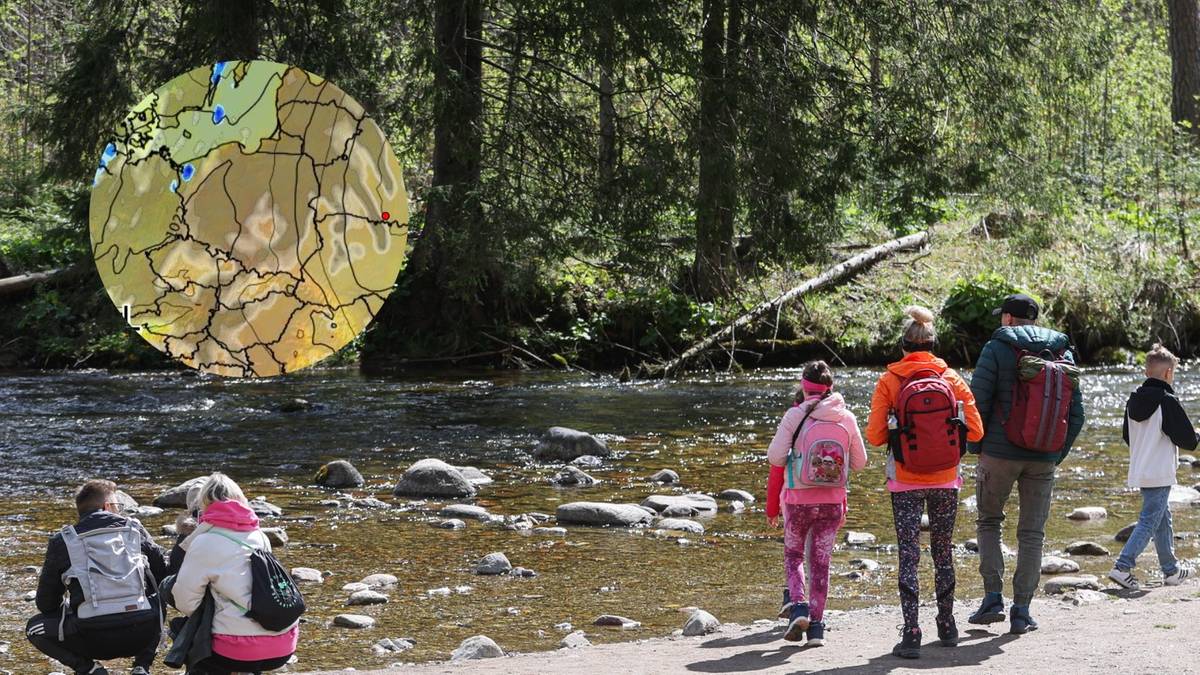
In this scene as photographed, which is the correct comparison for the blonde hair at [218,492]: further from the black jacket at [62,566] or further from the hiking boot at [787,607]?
the hiking boot at [787,607]

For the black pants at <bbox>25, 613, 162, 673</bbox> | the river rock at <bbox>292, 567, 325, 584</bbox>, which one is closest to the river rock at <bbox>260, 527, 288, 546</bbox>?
the river rock at <bbox>292, 567, 325, 584</bbox>

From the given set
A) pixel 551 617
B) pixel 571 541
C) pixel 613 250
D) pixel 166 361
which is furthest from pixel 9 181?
pixel 551 617

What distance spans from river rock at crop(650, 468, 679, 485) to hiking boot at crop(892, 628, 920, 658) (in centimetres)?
595

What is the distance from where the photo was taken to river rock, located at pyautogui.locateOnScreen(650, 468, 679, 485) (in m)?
12.5

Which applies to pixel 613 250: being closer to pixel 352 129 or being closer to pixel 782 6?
pixel 782 6

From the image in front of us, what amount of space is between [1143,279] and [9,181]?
71.0ft

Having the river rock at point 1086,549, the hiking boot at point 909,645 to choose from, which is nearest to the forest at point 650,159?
the river rock at point 1086,549

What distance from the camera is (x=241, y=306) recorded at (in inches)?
307

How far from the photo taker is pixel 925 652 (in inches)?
264

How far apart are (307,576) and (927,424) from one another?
13.5 ft

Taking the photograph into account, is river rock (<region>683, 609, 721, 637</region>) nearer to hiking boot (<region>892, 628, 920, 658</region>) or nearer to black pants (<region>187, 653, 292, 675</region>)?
hiking boot (<region>892, 628, 920, 658</region>)

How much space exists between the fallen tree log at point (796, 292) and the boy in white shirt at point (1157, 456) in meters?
12.2

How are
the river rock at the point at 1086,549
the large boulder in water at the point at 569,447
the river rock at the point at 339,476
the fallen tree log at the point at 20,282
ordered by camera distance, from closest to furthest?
the river rock at the point at 1086,549 → the river rock at the point at 339,476 → the large boulder in water at the point at 569,447 → the fallen tree log at the point at 20,282

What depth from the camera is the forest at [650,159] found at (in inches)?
703
